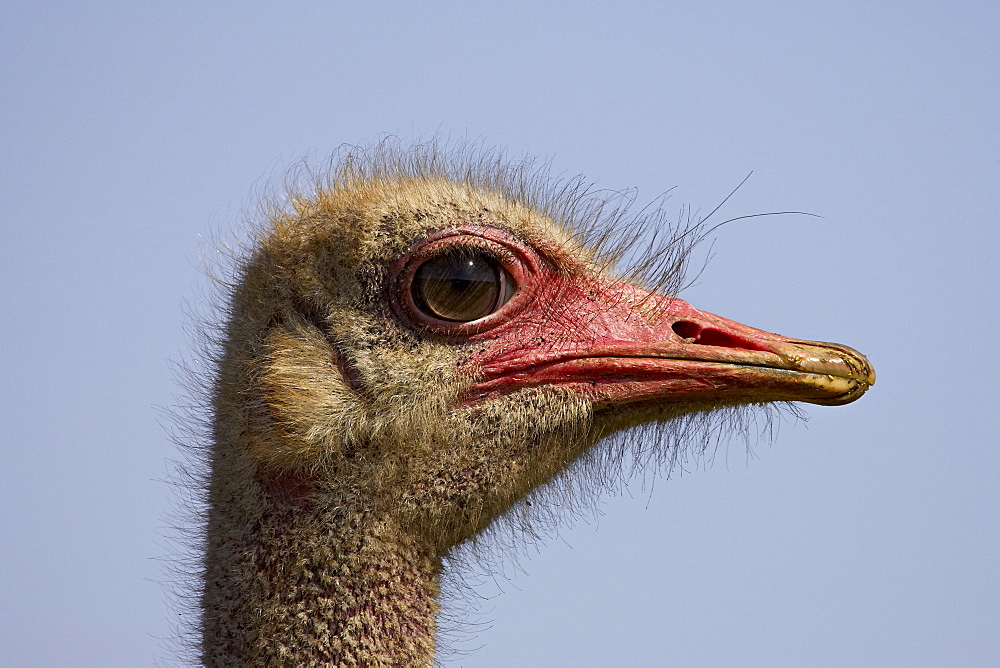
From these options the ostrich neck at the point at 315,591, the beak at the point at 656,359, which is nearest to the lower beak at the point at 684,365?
the beak at the point at 656,359

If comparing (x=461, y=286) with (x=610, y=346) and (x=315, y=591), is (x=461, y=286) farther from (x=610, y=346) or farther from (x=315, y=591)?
(x=315, y=591)

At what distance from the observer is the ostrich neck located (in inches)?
179

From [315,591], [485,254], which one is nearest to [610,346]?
[485,254]

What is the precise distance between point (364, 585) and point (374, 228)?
1105 mm

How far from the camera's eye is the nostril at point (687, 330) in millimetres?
4828

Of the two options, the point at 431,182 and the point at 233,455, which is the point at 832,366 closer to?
the point at 431,182

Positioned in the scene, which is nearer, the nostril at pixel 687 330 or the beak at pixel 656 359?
the beak at pixel 656 359

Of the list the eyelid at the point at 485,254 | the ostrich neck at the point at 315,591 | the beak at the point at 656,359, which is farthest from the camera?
the eyelid at the point at 485,254

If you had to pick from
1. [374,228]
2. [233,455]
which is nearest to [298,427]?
[233,455]

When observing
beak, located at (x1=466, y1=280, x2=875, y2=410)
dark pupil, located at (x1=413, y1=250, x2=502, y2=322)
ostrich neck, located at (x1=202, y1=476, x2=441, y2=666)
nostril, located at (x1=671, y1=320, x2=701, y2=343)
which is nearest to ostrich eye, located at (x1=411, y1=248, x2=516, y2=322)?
dark pupil, located at (x1=413, y1=250, x2=502, y2=322)

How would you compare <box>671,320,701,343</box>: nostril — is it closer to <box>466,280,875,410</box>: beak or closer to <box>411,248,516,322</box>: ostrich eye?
<box>466,280,875,410</box>: beak

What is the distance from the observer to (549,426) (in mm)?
4805

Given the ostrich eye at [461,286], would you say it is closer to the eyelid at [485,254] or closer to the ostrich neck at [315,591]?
the eyelid at [485,254]

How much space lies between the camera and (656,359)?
4793 millimetres
